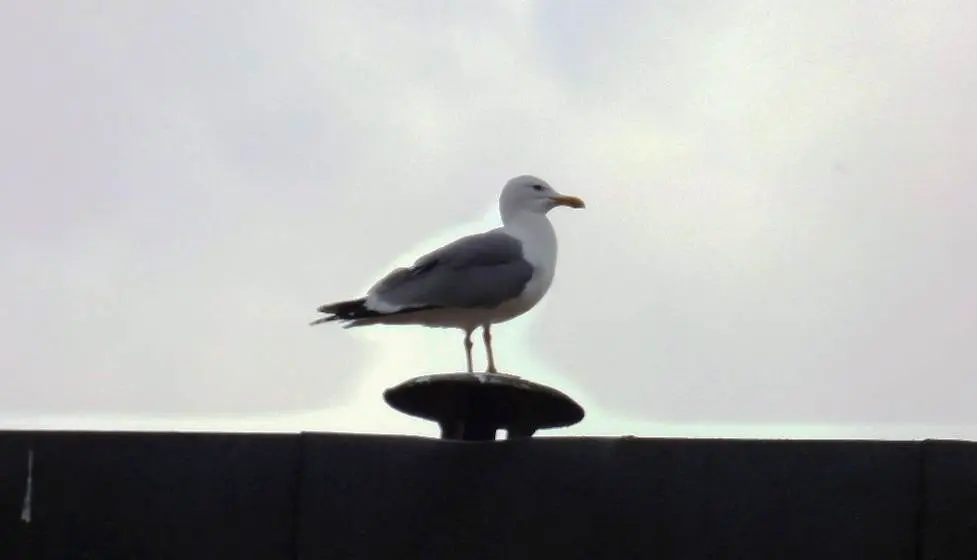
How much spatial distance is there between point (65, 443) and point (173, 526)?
1.12ft

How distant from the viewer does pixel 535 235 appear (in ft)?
23.1

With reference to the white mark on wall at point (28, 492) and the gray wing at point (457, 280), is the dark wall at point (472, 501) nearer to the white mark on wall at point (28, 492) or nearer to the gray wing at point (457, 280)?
the white mark on wall at point (28, 492)

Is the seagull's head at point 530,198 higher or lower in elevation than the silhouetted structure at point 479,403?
higher

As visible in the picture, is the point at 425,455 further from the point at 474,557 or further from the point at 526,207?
the point at 526,207

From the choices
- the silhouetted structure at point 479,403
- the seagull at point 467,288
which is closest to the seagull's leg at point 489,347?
the seagull at point 467,288

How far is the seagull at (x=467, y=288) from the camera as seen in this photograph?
641 cm

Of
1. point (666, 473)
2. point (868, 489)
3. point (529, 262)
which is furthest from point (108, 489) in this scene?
point (529, 262)

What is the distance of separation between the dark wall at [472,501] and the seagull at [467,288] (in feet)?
9.20

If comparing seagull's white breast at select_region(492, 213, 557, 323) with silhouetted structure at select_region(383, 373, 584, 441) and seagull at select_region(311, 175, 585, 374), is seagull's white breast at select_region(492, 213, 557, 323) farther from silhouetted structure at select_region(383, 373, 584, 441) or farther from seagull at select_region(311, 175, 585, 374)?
silhouetted structure at select_region(383, 373, 584, 441)

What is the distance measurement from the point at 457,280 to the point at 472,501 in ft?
9.74

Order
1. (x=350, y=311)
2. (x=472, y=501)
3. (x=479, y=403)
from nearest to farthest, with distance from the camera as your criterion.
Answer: (x=472, y=501), (x=479, y=403), (x=350, y=311)

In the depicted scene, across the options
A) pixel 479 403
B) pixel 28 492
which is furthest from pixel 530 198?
pixel 28 492

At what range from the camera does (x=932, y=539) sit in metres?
3.43

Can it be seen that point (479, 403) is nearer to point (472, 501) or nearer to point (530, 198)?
point (472, 501)
